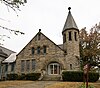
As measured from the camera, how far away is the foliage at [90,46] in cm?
4461

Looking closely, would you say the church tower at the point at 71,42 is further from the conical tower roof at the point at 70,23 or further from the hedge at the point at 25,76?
the hedge at the point at 25,76

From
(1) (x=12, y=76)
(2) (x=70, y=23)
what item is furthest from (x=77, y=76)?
(1) (x=12, y=76)

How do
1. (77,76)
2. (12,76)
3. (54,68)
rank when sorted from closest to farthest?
(77,76), (54,68), (12,76)

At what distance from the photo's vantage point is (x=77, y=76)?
101 feet

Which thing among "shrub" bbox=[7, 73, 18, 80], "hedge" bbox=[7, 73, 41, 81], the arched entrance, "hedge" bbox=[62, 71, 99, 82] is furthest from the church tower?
"shrub" bbox=[7, 73, 18, 80]

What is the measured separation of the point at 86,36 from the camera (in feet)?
161

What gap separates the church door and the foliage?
9670mm

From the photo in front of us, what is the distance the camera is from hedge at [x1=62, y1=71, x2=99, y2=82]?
1182 inches

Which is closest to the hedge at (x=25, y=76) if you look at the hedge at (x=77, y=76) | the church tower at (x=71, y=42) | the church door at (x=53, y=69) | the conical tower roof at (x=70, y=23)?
the church door at (x=53, y=69)

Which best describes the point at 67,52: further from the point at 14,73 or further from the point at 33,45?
the point at 14,73

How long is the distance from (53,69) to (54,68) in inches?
10.1

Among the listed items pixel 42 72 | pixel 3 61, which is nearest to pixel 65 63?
pixel 42 72

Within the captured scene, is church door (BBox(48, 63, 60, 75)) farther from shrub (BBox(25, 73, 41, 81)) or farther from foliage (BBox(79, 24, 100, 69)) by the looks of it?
foliage (BBox(79, 24, 100, 69))

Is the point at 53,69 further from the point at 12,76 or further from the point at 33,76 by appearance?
the point at 12,76
